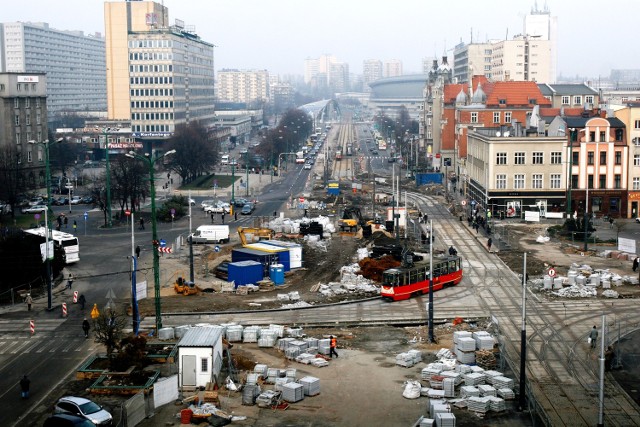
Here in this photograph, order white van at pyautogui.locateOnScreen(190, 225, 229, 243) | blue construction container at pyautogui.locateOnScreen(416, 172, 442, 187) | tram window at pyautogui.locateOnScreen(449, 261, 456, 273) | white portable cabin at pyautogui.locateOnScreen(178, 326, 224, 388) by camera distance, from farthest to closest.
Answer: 1. blue construction container at pyautogui.locateOnScreen(416, 172, 442, 187)
2. white van at pyautogui.locateOnScreen(190, 225, 229, 243)
3. tram window at pyautogui.locateOnScreen(449, 261, 456, 273)
4. white portable cabin at pyautogui.locateOnScreen(178, 326, 224, 388)

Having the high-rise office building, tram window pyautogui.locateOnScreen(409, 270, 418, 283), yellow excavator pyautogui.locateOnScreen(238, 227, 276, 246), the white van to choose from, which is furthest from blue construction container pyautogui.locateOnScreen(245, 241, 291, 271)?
the high-rise office building

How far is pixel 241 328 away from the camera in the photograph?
118 feet

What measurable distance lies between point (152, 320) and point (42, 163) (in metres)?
64.8

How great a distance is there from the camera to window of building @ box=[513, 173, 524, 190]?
240 ft

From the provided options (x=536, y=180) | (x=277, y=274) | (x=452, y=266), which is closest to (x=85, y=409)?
(x=277, y=274)

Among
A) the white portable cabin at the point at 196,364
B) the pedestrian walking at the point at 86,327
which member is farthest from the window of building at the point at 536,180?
the white portable cabin at the point at 196,364

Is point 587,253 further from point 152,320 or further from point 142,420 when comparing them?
point 142,420

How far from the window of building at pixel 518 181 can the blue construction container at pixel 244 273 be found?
32143 mm

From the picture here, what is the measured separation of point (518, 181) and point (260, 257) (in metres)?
31.3

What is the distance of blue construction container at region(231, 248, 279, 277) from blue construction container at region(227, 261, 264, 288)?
135 centimetres

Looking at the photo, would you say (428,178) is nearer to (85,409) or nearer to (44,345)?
(44,345)

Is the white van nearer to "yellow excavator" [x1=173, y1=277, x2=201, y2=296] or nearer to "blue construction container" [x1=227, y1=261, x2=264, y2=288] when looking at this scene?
"blue construction container" [x1=227, y1=261, x2=264, y2=288]

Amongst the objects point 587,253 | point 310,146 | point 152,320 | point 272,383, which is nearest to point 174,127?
point 310,146

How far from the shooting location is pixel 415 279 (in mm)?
44125
